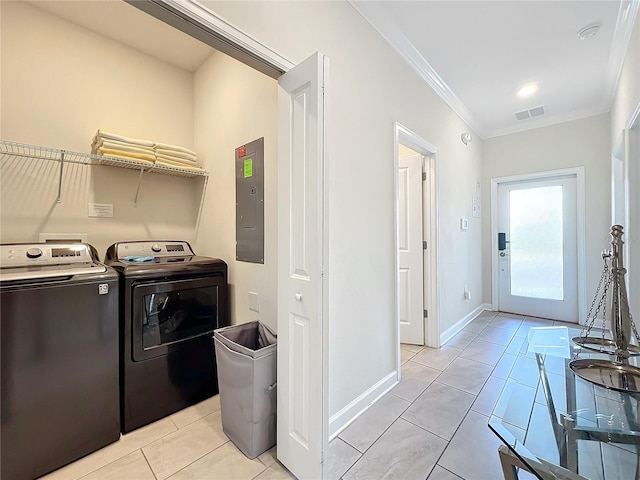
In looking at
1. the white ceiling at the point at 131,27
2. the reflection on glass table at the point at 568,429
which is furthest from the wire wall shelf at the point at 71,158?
the reflection on glass table at the point at 568,429

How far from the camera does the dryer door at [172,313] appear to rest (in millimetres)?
1744

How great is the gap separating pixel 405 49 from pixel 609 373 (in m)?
2.58

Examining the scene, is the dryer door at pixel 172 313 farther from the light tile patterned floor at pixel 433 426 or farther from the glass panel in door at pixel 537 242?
the glass panel in door at pixel 537 242

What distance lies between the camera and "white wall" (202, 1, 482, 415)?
4.98ft

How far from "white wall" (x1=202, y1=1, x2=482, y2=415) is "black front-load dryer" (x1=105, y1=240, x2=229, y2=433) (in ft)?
3.27

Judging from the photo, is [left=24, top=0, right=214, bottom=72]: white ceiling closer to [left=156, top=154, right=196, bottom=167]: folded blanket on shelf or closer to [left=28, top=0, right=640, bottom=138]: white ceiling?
[left=28, top=0, right=640, bottom=138]: white ceiling

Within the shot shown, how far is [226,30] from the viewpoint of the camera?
1.17m

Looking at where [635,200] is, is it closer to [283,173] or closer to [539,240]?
[539,240]

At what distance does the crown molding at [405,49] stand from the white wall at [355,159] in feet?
0.19

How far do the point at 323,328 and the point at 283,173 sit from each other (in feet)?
2.66

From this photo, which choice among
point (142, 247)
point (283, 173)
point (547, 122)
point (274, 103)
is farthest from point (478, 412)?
point (547, 122)

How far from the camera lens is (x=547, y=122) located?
3.84 m

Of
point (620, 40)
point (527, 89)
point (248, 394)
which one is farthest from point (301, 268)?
point (527, 89)

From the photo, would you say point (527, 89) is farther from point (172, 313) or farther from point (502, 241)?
point (172, 313)
